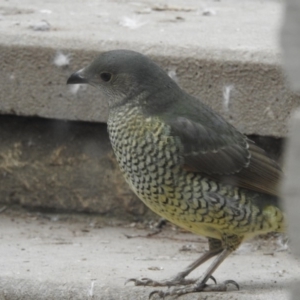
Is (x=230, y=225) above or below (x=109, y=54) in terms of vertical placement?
below

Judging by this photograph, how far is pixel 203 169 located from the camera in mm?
4375

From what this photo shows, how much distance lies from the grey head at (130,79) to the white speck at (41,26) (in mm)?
1519

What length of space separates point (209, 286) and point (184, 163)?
23.5 inches

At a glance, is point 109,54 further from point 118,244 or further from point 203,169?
point 118,244

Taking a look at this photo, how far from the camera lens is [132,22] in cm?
648

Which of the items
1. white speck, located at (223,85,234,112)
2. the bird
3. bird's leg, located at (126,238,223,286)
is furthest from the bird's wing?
white speck, located at (223,85,234,112)

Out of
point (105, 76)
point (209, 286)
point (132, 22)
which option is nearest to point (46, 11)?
point (132, 22)

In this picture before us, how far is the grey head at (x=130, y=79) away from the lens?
14.9 ft

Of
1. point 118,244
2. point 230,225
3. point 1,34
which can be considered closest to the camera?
point 230,225

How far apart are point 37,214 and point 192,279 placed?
1558mm

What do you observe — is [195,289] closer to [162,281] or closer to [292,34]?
[162,281]

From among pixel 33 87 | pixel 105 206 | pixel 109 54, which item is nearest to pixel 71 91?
pixel 33 87

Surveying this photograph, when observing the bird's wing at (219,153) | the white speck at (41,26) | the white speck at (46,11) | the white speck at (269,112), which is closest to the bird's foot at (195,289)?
the bird's wing at (219,153)

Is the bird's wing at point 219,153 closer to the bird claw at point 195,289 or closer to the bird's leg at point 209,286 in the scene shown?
the bird's leg at point 209,286
